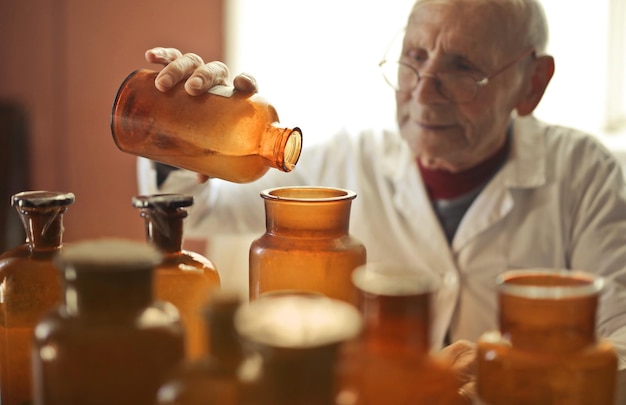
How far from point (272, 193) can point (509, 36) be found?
796mm

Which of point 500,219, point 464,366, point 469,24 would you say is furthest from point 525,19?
point 464,366

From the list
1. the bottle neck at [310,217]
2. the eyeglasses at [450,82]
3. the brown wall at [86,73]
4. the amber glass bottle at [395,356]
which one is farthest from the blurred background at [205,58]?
the amber glass bottle at [395,356]

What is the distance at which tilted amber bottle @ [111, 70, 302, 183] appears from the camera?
812 mm

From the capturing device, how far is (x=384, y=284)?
52 cm

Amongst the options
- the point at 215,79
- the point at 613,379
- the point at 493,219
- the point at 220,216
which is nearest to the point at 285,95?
the point at 220,216

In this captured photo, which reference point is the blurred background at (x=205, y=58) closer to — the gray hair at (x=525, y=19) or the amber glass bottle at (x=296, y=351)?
the gray hair at (x=525, y=19)

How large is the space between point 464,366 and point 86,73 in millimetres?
2121

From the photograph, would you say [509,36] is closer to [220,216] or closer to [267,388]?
[220,216]

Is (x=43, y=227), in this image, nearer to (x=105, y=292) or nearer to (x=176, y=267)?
(x=176, y=267)

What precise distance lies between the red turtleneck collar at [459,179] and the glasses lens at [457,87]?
0.20 m

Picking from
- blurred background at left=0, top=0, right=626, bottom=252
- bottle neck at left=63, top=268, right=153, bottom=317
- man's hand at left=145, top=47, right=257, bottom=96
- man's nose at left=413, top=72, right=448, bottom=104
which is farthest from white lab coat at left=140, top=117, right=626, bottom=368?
bottle neck at left=63, top=268, right=153, bottom=317

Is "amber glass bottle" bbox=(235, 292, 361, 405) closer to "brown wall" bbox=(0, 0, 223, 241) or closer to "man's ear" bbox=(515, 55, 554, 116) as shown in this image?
"man's ear" bbox=(515, 55, 554, 116)

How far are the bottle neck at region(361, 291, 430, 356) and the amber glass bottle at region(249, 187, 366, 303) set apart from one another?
0.24 meters

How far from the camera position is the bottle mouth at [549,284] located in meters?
0.54
